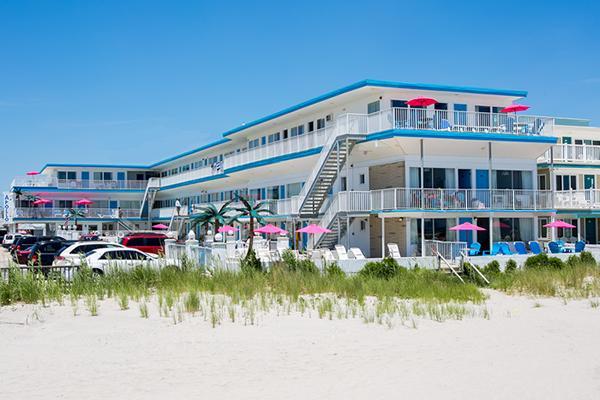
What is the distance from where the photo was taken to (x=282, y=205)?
3825cm

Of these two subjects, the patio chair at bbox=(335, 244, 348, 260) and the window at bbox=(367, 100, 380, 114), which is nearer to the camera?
the patio chair at bbox=(335, 244, 348, 260)

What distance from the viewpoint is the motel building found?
101 feet

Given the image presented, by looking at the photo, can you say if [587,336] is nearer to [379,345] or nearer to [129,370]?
[379,345]

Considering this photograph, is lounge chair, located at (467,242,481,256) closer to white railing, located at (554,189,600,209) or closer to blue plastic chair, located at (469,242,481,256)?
blue plastic chair, located at (469,242,481,256)

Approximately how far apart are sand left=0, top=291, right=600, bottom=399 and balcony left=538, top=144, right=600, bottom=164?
918 inches

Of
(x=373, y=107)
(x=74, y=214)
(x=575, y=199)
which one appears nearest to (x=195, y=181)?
(x=74, y=214)

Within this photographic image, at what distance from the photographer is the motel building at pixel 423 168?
101ft

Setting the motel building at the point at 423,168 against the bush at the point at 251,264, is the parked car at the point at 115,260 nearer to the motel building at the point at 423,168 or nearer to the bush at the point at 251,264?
the bush at the point at 251,264

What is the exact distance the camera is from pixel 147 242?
116ft

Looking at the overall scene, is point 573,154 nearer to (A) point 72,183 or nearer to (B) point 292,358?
(B) point 292,358

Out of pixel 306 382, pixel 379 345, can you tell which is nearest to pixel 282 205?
pixel 379 345

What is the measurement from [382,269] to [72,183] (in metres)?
53.1

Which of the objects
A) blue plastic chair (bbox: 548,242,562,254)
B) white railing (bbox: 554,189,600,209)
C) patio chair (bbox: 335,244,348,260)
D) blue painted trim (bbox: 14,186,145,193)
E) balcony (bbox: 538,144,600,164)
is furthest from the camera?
blue painted trim (bbox: 14,186,145,193)

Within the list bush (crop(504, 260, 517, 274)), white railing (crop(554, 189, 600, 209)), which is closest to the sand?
bush (crop(504, 260, 517, 274))
